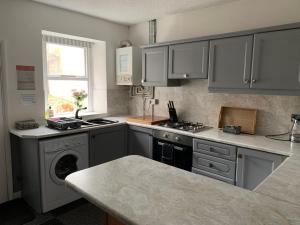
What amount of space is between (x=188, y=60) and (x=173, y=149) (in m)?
1.13

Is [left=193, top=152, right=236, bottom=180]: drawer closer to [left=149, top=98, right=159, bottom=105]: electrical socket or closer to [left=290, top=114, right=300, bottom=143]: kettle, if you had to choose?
[left=290, top=114, right=300, bottom=143]: kettle

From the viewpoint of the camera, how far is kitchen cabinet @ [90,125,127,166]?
293 cm

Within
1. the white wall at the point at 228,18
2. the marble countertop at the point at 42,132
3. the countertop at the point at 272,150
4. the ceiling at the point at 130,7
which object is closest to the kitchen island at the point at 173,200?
the countertop at the point at 272,150

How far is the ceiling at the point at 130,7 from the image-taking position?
2729 mm

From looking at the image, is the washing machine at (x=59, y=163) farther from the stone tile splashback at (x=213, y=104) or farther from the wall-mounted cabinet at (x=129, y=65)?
the stone tile splashback at (x=213, y=104)

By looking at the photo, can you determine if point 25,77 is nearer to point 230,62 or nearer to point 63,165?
point 63,165

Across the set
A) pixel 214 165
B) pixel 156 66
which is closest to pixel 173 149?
pixel 214 165

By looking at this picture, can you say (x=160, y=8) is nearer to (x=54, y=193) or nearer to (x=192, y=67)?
(x=192, y=67)

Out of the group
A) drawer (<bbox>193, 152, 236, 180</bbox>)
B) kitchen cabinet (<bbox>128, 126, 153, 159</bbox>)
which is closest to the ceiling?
kitchen cabinet (<bbox>128, 126, 153, 159</bbox>)

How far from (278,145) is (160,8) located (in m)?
2.20

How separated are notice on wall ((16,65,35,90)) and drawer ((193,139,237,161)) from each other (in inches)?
84.1

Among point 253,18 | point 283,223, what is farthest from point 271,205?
point 253,18

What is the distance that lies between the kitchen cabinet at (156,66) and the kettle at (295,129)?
152 cm

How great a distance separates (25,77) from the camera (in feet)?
8.97
